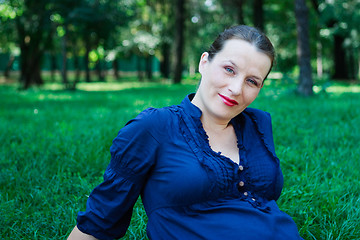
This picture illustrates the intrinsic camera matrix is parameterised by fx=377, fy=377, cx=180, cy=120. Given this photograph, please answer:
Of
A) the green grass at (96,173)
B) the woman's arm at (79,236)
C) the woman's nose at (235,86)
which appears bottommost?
the green grass at (96,173)

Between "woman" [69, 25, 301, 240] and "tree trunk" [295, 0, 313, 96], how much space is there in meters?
9.29

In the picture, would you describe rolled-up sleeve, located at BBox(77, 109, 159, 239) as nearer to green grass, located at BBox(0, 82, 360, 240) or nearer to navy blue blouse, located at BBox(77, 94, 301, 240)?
navy blue blouse, located at BBox(77, 94, 301, 240)

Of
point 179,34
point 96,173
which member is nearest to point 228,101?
point 96,173

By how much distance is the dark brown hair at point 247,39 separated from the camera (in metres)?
1.71

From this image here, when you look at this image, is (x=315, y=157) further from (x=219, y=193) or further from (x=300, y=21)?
(x=300, y=21)

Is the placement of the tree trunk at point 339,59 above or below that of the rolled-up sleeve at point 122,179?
above

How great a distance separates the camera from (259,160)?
6.04 feet

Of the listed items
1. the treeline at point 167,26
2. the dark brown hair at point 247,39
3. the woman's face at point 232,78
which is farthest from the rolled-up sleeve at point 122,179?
the treeline at point 167,26

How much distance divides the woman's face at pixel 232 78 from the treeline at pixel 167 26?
9.73 ft

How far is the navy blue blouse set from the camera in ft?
5.17

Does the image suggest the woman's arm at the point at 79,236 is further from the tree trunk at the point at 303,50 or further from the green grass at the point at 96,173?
the tree trunk at the point at 303,50

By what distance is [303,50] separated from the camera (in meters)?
10.8

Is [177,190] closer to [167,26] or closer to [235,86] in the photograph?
[235,86]

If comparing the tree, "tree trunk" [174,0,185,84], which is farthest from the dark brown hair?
"tree trunk" [174,0,185,84]
